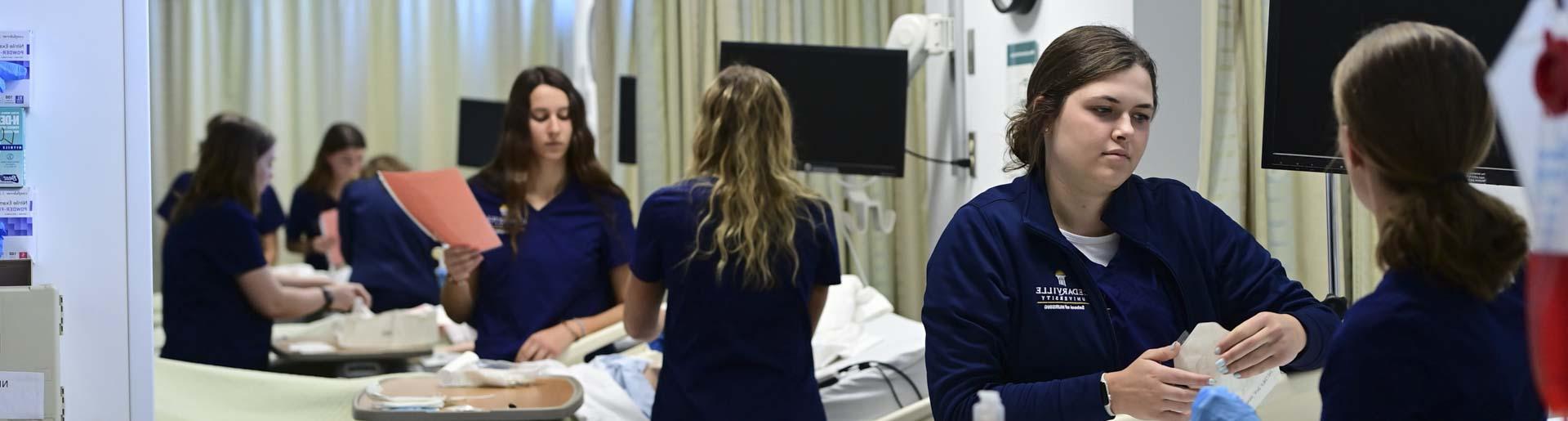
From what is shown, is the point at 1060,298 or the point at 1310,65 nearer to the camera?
the point at 1060,298

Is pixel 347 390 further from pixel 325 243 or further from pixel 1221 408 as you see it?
pixel 325 243

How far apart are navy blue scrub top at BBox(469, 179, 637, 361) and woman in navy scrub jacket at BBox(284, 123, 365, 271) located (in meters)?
2.68

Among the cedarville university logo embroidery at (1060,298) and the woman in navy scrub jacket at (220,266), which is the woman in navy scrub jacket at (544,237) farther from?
the cedarville university logo embroidery at (1060,298)

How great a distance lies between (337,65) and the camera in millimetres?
5699

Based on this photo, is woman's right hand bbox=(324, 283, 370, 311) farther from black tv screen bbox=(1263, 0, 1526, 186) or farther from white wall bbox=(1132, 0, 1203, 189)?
black tv screen bbox=(1263, 0, 1526, 186)

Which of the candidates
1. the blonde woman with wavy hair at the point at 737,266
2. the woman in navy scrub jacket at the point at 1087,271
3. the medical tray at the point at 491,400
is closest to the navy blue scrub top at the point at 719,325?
the blonde woman with wavy hair at the point at 737,266

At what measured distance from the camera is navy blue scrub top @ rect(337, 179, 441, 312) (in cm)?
434

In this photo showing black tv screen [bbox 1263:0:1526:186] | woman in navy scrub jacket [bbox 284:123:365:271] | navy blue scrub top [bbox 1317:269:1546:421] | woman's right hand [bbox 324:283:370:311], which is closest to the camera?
navy blue scrub top [bbox 1317:269:1546:421]

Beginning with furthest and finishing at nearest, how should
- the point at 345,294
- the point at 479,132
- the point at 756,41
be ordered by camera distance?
the point at 479,132, the point at 345,294, the point at 756,41

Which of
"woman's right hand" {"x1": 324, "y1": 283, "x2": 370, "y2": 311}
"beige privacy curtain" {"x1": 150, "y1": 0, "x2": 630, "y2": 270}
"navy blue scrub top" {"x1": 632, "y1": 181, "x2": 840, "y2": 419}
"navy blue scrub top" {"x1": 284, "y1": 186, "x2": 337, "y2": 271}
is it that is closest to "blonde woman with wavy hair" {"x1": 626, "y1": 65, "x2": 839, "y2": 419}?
"navy blue scrub top" {"x1": 632, "y1": 181, "x2": 840, "y2": 419}

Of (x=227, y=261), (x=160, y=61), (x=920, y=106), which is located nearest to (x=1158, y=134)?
(x=920, y=106)

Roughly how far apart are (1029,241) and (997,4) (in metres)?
1.66

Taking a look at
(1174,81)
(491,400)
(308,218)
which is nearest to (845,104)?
(1174,81)

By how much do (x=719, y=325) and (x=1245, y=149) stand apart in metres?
1.07
